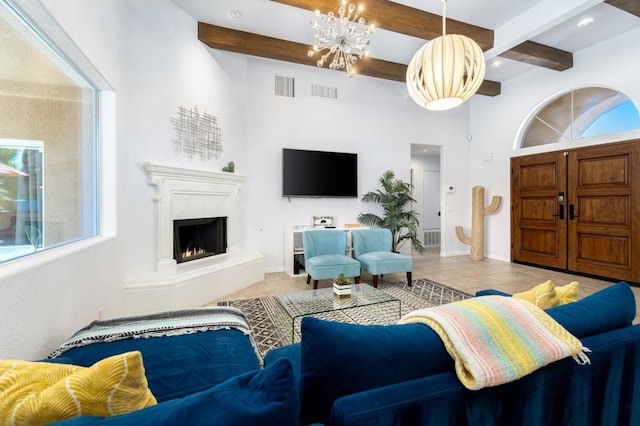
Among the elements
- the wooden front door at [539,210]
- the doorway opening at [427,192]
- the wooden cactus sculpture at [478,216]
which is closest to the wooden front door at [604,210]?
the wooden front door at [539,210]

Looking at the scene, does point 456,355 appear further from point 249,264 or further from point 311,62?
point 311,62

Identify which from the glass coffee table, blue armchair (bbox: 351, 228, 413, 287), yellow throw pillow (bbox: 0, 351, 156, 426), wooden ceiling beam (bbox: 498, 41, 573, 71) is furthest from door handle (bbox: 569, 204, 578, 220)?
yellow throw pillow (bbox: 0, 351, 156, 426)

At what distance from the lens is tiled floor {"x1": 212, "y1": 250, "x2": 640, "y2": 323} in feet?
12.1

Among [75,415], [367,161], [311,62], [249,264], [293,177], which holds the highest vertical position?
[311,62]

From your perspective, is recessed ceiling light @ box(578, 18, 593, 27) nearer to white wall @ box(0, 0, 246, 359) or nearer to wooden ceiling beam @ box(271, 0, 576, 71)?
wooden ceiling beam @ box(271, 0, 576, 71)

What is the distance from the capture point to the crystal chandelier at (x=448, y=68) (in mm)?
2168

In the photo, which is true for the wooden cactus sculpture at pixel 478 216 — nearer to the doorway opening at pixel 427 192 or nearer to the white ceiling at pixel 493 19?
the doorway opening at pixel 427 192

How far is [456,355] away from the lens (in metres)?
0.74

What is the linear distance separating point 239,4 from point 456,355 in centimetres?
408

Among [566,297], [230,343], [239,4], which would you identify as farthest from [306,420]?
[239,4]

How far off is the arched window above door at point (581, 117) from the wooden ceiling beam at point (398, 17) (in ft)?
7.89

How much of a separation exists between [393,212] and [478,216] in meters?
2.00

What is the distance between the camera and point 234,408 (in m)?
0.49

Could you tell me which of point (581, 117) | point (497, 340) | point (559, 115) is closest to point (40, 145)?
point (497, 340)
